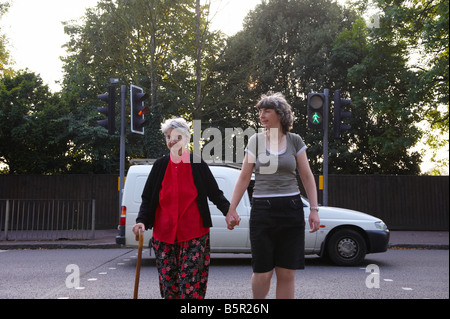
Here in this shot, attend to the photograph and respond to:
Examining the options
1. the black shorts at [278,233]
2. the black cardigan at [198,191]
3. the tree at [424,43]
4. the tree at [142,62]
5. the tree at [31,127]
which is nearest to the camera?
the black shorts at [278,233]

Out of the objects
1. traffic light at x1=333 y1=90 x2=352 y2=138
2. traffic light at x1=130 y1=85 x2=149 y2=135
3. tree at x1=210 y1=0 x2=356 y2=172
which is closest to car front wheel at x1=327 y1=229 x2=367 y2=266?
traffic light at x1=333 y1=90 x2=352 y2=138

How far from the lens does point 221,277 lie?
7043mm

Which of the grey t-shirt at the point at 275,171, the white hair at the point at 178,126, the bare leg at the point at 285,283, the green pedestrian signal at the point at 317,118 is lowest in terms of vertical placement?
the bare leg at the point at 285,283

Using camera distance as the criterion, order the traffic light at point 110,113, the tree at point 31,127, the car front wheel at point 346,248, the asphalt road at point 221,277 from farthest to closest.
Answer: the tree at point 31,127
the traffic light at point 110,113
the car front wheel at point 346,248
the asphalt road at point 221,277

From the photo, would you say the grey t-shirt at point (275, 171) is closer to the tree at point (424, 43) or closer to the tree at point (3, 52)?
the tree at point (424, 43)

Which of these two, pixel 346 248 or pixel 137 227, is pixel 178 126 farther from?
pixel 346 248

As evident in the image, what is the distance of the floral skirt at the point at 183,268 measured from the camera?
3662 mm

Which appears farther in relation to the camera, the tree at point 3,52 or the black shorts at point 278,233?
the tree at point 3,52

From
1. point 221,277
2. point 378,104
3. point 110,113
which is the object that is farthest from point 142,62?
point 221,277

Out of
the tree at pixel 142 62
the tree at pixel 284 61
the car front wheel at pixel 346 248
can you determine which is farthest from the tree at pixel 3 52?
the car front wheel at pixel 346 248

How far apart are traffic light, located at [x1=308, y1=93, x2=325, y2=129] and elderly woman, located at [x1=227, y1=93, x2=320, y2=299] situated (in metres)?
7.22

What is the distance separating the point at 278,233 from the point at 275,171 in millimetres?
476

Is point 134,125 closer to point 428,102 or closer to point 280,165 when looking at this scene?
point 280,165
